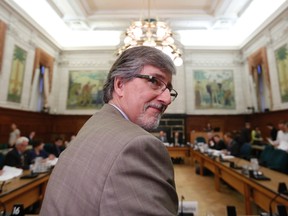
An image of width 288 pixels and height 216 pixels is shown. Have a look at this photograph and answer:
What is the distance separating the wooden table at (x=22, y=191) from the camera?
2.44 meters

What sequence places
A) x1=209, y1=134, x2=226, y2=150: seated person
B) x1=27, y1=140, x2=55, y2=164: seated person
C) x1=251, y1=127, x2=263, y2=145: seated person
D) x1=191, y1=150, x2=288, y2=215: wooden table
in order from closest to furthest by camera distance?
x1=191, y1=150, x2=288, y2=215: wooden table < x1=27, y1=140, x2=55, y2=164: seated person < x1=209, y1=134, x2=226, y2=150: seated person < x1=251, y1=127, x2=263, y2=145: seated person

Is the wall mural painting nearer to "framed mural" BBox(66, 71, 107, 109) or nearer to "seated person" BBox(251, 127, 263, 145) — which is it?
"seated person" BBox(251, 127, 263, 145)

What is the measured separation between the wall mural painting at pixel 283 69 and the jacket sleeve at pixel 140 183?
33.9 ft

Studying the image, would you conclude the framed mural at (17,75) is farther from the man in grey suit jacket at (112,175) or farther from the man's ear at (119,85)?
the man in grey suit jacket at (112,175)

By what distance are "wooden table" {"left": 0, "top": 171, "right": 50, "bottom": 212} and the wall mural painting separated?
1002cm

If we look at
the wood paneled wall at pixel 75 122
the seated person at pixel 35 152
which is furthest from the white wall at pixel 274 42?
the seated person at pixel 35 152

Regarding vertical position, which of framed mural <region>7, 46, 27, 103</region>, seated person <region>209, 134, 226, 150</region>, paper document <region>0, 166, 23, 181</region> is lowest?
paper document <region>0, 166, 23, 181</region>

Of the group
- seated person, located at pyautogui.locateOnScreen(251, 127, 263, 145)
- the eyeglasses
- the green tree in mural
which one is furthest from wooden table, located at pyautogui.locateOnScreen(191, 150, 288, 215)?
the green tree in mural

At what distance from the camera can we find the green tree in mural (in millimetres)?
8789

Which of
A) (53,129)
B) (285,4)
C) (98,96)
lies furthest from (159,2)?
(53,129)

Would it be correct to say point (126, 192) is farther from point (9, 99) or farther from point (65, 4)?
point (65, 4)

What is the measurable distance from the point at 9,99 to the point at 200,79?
35.2 feet

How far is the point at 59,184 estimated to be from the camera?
2.52 feet

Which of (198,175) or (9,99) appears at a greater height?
(9,99)
